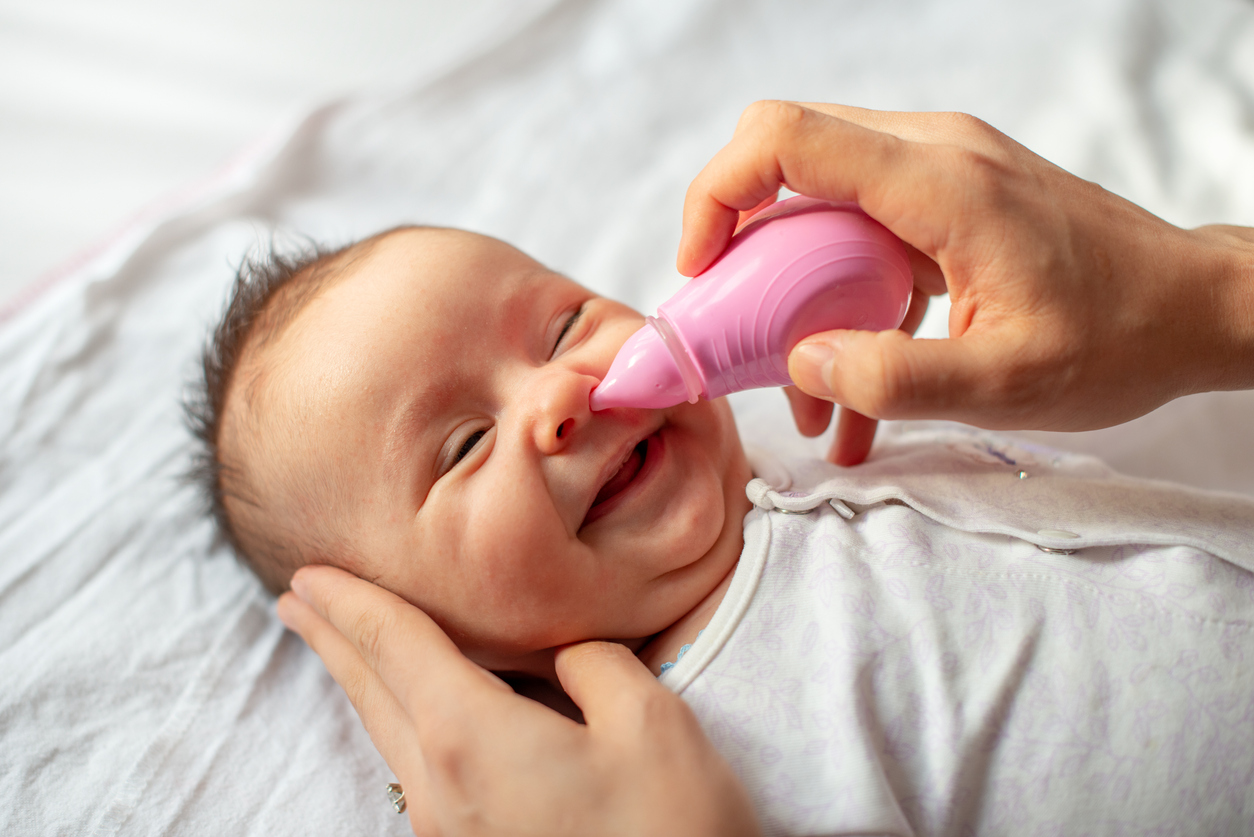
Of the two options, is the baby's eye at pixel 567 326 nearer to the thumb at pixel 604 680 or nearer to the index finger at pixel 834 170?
the index finger at pixel 834 170

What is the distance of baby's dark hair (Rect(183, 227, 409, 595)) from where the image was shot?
126 centimetres

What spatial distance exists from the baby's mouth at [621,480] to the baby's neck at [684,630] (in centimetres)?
21

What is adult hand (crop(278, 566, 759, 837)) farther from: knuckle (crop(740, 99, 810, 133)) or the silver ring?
knuckle (crop(740, 99, 810, 133))

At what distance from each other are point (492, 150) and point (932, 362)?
1.63 metres

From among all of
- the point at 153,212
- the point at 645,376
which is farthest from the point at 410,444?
the point at 153,212

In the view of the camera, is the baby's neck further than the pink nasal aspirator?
Yes

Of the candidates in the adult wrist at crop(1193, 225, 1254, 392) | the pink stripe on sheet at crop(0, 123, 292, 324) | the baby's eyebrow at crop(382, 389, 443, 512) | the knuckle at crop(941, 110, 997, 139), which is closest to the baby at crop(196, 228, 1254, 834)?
the baby's eyebrow at crop(382, 389, 443, 512)

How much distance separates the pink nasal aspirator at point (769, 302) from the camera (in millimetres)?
917

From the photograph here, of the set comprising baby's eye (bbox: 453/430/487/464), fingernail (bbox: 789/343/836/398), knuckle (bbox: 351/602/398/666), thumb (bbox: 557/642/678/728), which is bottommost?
thumb (bbox: 557/642/678/728)

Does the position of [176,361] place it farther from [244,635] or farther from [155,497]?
[244,635]

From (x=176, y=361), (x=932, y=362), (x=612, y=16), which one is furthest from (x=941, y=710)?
(x=612, y=16)

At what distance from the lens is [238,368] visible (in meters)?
1.30

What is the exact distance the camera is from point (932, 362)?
2.77 feet

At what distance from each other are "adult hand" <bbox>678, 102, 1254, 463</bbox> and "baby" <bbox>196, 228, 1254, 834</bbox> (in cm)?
25
